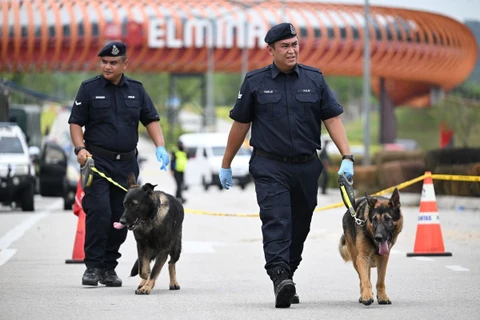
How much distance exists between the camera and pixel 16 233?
19891mm

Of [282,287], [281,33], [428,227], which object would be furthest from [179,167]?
[282,287]

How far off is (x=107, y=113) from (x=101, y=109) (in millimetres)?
61

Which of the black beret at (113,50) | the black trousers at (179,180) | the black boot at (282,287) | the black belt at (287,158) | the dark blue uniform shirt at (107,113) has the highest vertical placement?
the black beret at (113,50)

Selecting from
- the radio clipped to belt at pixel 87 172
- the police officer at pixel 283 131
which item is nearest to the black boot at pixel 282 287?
the police officer at pixel 283 131

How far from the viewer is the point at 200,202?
33094mm

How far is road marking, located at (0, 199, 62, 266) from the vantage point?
619 inches

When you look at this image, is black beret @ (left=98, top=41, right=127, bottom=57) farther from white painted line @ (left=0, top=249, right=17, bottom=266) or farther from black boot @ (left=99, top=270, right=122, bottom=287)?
white painted line @ (left=0, top=249, right=17, bottom=266)

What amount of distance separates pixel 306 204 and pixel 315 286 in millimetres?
1821

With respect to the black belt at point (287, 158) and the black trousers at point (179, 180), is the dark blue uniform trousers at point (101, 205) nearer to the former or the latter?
the black belt at point (287, 158)

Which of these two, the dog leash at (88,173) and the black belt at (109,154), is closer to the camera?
the dog leash at (88,173)

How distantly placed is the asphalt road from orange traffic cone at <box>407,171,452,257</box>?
0.24 meters

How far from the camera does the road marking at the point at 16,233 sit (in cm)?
1573

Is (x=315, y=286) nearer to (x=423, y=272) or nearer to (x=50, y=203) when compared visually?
(x=423, y=272)

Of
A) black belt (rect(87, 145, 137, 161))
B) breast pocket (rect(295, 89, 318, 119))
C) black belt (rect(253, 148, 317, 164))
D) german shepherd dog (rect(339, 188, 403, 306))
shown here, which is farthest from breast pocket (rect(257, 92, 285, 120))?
black belt (rect(87, 145, 137, 161))
